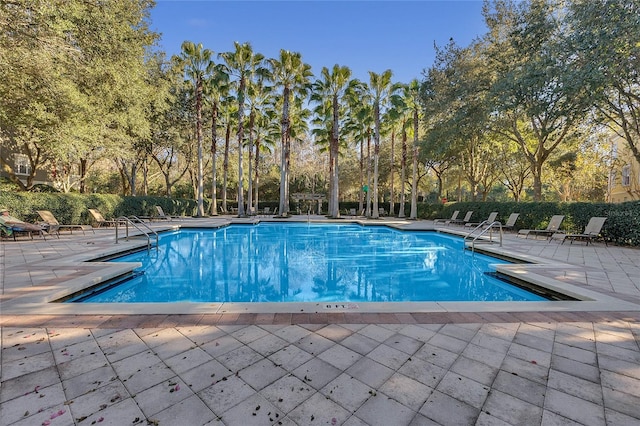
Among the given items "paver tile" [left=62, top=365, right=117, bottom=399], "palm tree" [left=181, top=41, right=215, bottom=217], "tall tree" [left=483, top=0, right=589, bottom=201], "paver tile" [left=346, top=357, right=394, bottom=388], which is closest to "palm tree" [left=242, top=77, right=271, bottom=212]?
"palm tree" [left=181, top=41, right=215, bottom=217]

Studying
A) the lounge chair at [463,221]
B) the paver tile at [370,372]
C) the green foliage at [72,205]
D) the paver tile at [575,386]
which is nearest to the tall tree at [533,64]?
the lounge chair at [463,221]

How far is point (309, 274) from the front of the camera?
6.81 meters

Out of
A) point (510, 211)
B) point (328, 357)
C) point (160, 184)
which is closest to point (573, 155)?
point (510, 211)

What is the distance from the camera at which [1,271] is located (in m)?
5.10

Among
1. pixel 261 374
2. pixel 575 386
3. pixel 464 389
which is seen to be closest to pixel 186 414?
pixel 261 374

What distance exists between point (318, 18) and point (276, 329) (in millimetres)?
15834

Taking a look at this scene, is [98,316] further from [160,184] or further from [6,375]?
[160,184]

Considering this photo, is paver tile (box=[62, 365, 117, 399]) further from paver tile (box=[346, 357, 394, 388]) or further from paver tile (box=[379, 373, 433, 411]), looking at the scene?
paver tile (box=[379, 373, 433, 411])

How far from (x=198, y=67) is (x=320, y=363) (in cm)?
2270

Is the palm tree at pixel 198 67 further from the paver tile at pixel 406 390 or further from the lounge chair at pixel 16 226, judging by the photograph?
the paver tile at pixel 406 390

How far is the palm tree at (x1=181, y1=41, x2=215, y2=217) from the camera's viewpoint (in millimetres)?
19625

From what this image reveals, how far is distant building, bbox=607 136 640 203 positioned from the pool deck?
2056 cm

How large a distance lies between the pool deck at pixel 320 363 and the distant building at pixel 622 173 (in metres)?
20.6

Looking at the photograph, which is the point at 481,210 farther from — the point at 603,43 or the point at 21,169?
the point at 21,169
